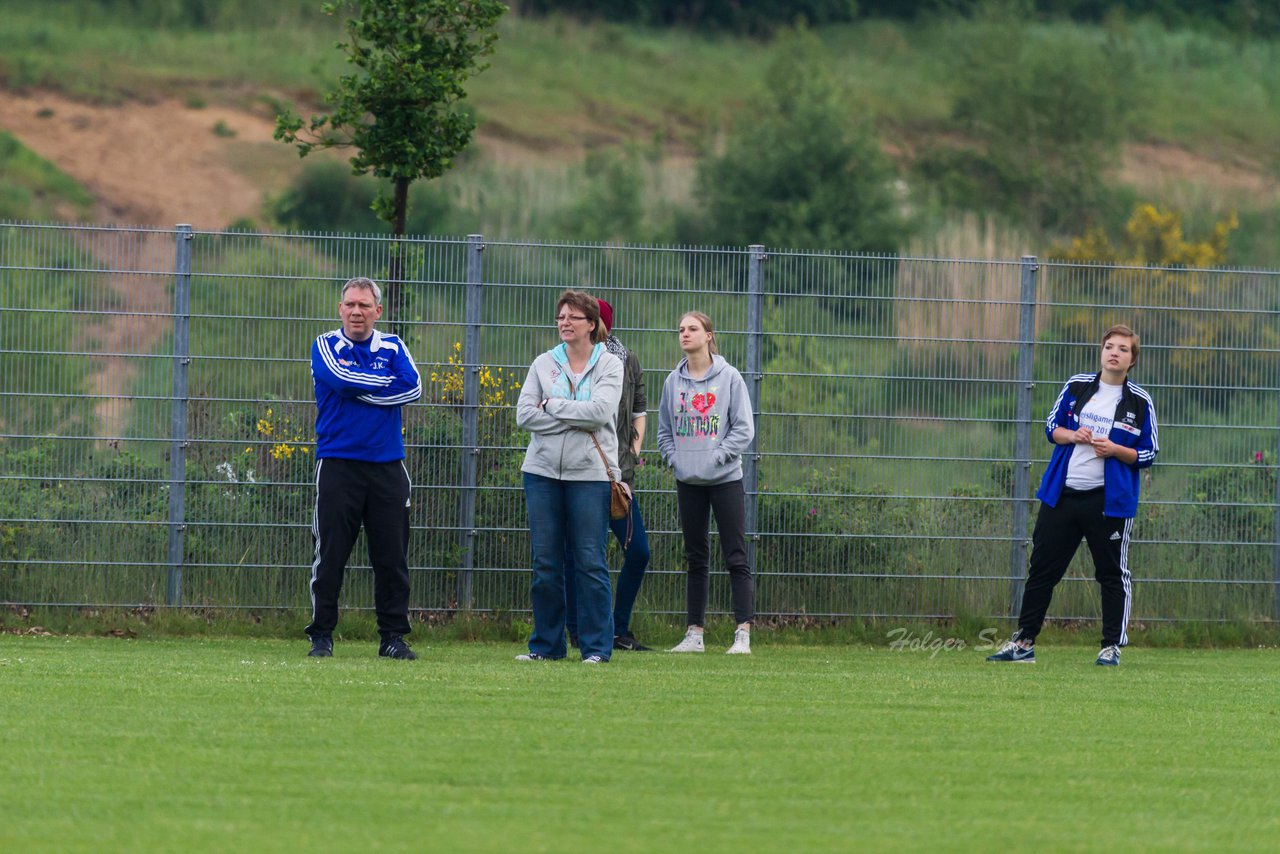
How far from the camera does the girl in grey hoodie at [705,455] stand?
32.9 feet

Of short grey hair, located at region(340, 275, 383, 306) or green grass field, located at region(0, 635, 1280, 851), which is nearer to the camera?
green grass field, located at region(0, 635, 1280, 851)

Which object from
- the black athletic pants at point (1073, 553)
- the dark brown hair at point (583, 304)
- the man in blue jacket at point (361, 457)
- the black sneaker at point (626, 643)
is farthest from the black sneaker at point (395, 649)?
the black athletic pants at point (1073, 553)

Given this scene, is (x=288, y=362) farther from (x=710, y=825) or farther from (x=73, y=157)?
(x=73, y=157)

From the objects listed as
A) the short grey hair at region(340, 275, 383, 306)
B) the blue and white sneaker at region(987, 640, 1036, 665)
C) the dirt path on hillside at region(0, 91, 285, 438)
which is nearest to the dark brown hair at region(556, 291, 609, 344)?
the short grey hair at region(340, 275, 383, 306)

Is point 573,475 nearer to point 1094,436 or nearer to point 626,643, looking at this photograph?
point 626,643

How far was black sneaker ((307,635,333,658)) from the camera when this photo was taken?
9.39 meters

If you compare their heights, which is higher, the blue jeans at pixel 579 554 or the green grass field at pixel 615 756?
the blue jeans at pixel 579 554

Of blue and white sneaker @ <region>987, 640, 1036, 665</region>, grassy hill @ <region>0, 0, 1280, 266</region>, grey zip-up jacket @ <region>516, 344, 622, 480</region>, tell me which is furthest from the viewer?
grassy hill @ <region>0, 0, 1280, 266</region>

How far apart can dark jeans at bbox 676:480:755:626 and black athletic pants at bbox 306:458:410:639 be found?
1.68 metres

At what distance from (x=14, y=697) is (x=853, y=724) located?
11.1 feet

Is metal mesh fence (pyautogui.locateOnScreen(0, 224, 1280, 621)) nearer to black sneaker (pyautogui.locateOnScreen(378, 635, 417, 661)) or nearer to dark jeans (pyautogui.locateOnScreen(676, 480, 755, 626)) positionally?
dark jeans (pyautogui.locateOnScreen(676, 480, 755, 626))

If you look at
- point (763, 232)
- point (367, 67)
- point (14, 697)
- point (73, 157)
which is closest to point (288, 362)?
point (367, 67)

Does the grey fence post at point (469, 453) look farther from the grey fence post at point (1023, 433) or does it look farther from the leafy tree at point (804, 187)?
the leafy tree at point (804, 187)

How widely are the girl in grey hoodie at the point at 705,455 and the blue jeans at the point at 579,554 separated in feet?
3.14
